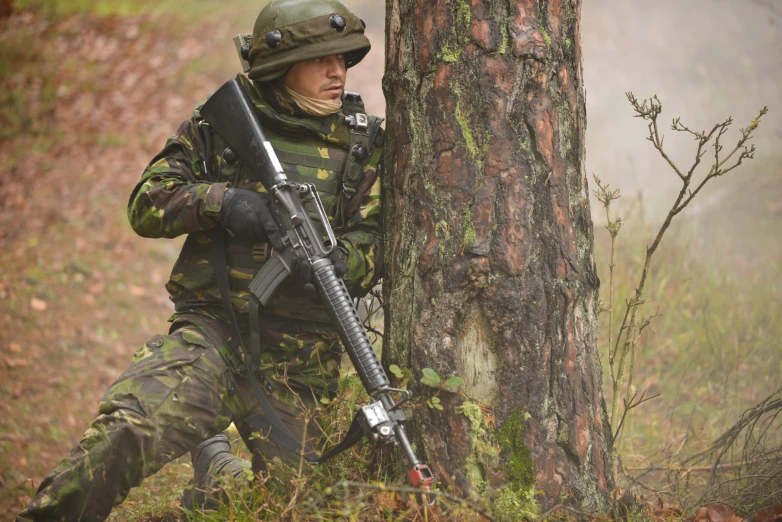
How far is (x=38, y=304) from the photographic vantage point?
254 inches

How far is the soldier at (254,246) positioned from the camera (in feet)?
9.22

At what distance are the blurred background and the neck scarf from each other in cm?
211

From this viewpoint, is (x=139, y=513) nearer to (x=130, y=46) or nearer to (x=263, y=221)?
(x=263, y=221)

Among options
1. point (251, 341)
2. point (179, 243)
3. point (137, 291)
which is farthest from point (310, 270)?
point (179, 243)

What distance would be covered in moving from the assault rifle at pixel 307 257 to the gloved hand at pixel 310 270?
0.02 m

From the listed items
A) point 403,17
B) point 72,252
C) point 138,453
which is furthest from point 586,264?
point 72,252

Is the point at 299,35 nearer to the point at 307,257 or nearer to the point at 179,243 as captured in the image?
the point at 307,257

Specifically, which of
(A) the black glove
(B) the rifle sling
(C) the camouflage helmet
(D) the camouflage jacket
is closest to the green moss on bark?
(B) the rifle sling

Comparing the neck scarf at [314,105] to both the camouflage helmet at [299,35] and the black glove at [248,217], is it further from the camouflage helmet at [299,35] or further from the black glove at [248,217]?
the black glove at [248,217]

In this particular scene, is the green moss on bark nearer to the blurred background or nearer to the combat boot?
the blurred background

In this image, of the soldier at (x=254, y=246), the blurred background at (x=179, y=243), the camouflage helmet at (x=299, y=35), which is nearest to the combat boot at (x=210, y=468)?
the soldier at (x=254, y=246)

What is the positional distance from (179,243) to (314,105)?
546cm

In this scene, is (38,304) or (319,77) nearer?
(319,77)

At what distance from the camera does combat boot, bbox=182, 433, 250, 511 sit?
→ 3.20 metres
